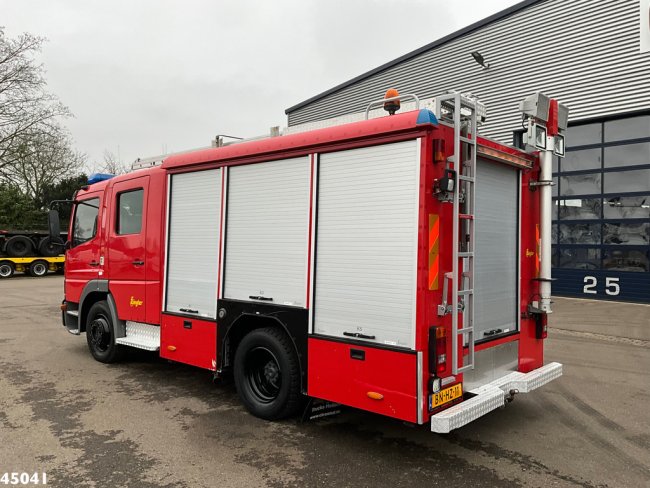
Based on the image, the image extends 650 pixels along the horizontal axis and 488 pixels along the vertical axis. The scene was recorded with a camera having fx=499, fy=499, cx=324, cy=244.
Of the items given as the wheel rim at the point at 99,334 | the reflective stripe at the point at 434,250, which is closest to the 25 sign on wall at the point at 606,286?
the reflective stripe at the point at 434,250

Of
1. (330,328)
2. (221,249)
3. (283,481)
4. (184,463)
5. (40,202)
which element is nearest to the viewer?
(283,481)

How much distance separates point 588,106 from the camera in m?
13.6

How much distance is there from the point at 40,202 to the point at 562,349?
36936mm

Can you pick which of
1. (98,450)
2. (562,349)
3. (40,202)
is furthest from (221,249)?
(40,202)

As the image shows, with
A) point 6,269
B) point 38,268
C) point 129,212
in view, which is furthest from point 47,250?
point 129,212

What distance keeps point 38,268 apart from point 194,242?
2349cm

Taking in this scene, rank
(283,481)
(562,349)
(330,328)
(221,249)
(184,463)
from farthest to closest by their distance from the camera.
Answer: (562,349) → (221,249) → (330,328) → (184,463) → (283,481)

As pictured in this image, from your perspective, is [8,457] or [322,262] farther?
[322,262]

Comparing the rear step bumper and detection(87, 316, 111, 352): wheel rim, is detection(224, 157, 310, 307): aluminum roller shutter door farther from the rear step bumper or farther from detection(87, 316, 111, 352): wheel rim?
detection(87, 316, 111, 352): wheel rim

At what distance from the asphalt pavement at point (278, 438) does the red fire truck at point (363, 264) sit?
422mm

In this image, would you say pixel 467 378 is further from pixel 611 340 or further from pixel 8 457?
pixel 611 340

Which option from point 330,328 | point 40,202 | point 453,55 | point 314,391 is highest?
point 453,55

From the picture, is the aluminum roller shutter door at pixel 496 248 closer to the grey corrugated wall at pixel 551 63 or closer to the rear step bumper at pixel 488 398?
the rear step bumper at pixel 488 398

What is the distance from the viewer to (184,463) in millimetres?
3688
